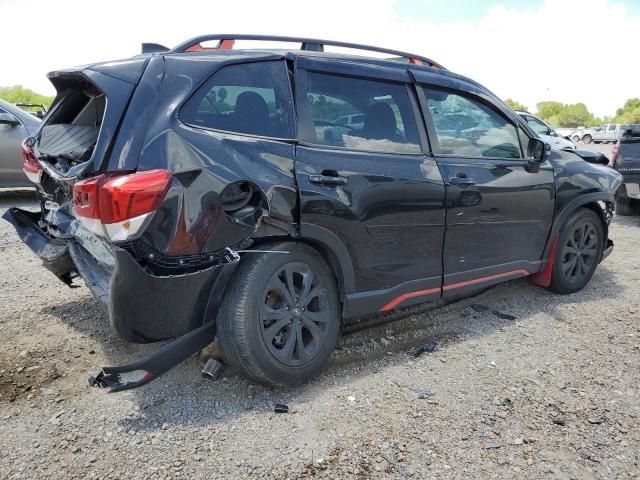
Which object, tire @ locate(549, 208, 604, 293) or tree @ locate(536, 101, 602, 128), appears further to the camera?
tree @ locate(536, 101, 602, 128)

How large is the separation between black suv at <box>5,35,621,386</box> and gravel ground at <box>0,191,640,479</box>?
0.31 m

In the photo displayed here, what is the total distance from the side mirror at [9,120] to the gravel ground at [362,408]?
5258 mm

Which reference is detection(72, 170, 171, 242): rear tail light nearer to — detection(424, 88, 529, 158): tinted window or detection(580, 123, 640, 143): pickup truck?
detection(424, 88, 529, 158): tinted window

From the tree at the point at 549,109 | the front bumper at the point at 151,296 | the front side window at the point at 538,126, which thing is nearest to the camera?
the front bumper at the point at 151,296

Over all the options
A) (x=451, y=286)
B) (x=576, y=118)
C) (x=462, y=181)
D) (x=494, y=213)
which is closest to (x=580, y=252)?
(x=494, y=213)

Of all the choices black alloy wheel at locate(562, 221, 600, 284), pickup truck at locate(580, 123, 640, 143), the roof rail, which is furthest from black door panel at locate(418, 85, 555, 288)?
pickup truck at locate(580, 123, 640, 143)

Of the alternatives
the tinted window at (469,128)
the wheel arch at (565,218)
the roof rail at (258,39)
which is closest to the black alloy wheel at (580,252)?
the wheel arch at (565,218)

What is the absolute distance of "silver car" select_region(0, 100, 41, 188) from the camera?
8109mm

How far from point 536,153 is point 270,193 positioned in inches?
92.9

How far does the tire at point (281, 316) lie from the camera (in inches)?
108

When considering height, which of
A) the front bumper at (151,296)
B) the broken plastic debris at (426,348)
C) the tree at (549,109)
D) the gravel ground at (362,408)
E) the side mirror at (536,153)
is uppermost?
the tree at (549,109)

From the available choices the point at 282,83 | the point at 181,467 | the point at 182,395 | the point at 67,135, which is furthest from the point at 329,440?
the point at 67,135

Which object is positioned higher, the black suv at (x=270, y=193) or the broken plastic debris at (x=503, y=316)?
the black suv at (x=270, y=193)

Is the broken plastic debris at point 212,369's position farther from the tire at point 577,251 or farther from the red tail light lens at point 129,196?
the tire at point 577,251
